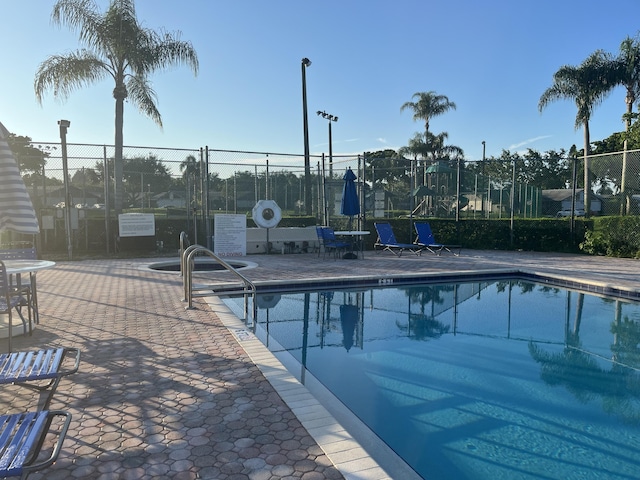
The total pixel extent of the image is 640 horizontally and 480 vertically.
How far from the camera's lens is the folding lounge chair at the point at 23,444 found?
1587 millimetres

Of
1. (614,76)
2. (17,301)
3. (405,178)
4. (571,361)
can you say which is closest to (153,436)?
(17,301)

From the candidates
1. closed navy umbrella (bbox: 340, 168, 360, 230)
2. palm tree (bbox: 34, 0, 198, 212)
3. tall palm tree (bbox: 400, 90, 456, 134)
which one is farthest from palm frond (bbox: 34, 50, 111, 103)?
tall palm tree (bbox: 400, 90, 456, 134)

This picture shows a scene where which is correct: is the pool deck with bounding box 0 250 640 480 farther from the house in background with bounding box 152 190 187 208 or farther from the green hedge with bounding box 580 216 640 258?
the green hedge with bounding box 580 216 640 258

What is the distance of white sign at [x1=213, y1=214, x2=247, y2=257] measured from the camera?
448 inches

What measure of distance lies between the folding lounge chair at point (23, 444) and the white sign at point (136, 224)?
10.9m

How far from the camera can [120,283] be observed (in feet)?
25.6

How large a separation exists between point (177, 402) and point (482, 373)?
2.84 metres

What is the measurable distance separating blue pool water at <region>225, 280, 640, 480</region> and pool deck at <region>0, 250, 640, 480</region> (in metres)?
0.65

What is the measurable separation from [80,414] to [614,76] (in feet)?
82.8

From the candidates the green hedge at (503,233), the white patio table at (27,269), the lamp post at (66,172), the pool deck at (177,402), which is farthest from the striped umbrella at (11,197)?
the green hedge at (503,233)

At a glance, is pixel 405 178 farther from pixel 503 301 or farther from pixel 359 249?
pixel 503 301

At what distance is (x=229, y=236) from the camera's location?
1154 centimetres

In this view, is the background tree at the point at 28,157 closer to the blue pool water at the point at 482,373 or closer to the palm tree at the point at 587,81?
the blue pool water at the point at 482,373

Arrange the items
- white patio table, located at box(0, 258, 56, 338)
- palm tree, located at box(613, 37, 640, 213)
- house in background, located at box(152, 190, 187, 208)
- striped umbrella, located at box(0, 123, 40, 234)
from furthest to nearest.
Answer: palm tree, located at box(613, 37, 640, 213) → house in background, located at box(152, 190, 187, 208) → white patio table, located at box(0, 258, 56, 338) → striped umbrella, located at box(0, 123, 40, 234)
